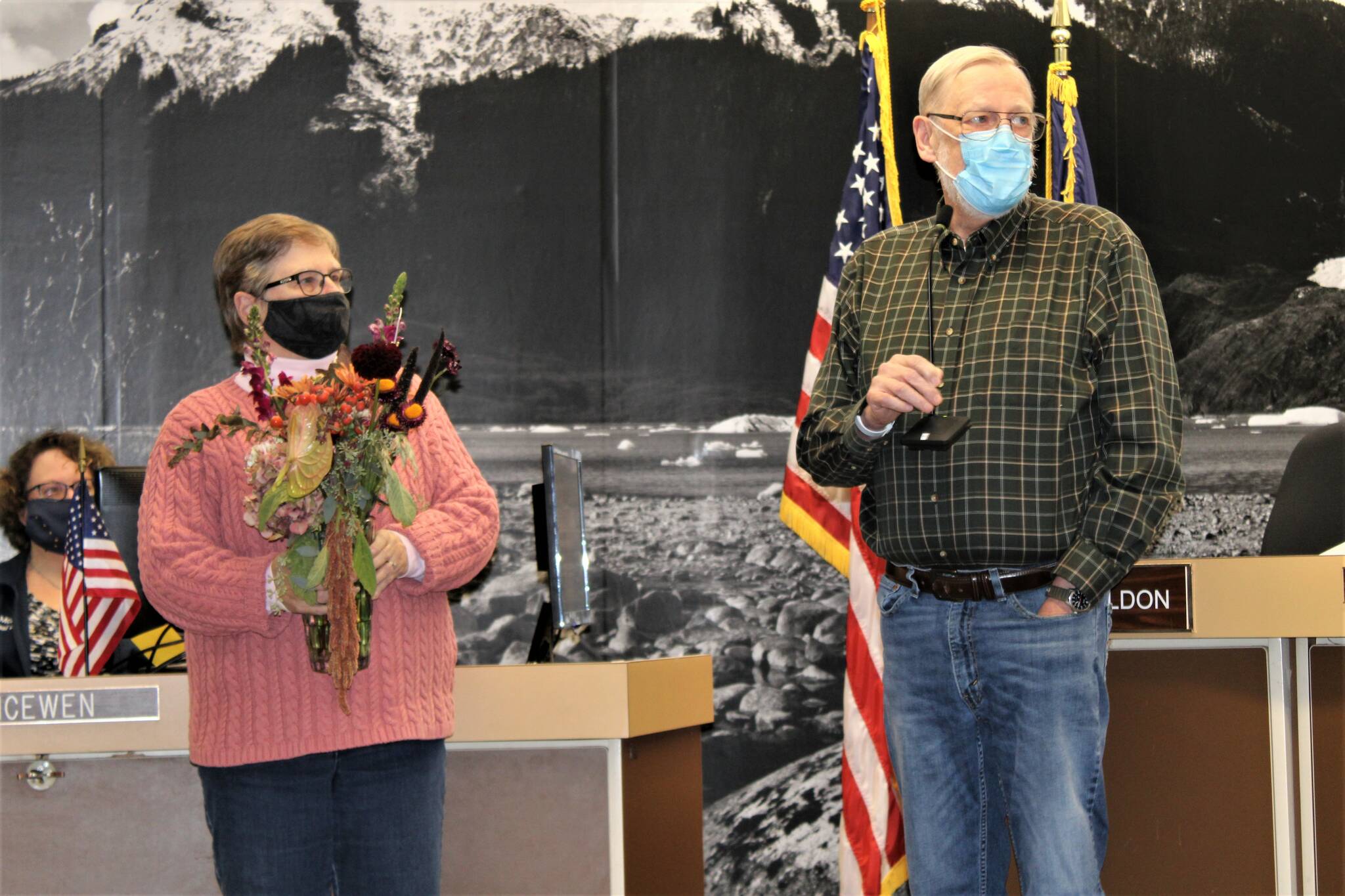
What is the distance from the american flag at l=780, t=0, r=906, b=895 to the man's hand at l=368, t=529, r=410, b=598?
1638mm

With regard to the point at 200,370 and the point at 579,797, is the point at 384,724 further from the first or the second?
the point at 200,370

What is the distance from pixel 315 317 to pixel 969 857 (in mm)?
1347

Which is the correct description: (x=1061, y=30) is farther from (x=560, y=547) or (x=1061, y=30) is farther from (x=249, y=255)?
(x=249, y=255)

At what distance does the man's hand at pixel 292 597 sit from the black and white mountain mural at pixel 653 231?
2.20 meters

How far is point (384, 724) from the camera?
1896 millimetres

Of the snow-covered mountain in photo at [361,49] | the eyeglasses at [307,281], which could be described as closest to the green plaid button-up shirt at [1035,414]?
the eyeglasses at [307,281]

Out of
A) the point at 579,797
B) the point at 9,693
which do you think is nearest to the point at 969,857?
the point at 579,797

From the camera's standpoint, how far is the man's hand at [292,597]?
1866 millimetres

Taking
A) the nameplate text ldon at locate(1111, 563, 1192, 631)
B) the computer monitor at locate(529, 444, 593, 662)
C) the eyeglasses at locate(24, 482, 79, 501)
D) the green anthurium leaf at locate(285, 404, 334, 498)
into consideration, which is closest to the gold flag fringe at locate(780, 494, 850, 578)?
the computer monitor at locate(529, 444, 593, 662)

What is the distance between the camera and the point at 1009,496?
1.81 meters

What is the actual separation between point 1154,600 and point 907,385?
1.24 metres

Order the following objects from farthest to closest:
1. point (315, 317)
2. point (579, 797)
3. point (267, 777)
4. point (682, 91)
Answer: point (682, 91)
point (579, 797)
point (315, 317)
point (267, 777)

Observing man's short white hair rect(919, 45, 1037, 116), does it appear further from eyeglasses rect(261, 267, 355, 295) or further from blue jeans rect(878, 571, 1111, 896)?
eyeglasses rect(261, 267, 355, 295)

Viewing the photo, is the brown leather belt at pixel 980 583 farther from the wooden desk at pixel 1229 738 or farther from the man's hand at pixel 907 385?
the wooden desk at pixel 1229 738
